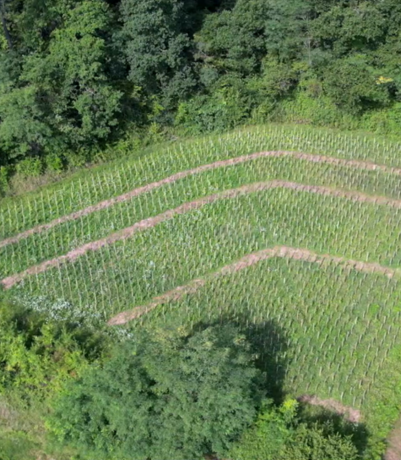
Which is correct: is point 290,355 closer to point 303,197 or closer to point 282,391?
point 282,391

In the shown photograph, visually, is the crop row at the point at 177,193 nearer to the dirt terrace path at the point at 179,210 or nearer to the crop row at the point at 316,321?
the dirt terrace path at the point at 179,210

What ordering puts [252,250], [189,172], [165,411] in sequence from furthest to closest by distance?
1. [189,172]
2. [252,250]
3. [165,411]

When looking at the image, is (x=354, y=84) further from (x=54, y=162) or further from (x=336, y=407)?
(x=336, y=407)

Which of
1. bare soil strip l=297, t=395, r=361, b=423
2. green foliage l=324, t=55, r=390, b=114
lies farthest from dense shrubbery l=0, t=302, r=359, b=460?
green foliage l=324, t=55, r=390, b=114

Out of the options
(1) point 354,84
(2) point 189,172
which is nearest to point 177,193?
(2) point 189,172

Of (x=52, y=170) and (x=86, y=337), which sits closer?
(x=86, y=337)

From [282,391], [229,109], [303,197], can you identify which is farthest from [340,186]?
[282,391]

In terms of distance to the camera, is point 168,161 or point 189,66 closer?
point 168,161
